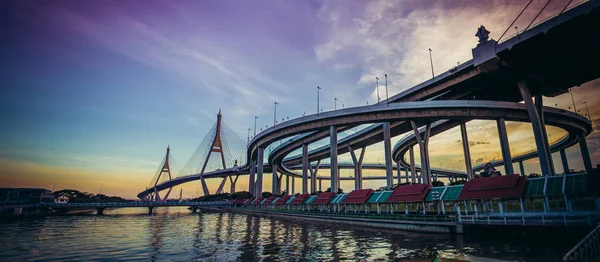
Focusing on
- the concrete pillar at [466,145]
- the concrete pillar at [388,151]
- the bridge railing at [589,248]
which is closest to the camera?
the bridge railing at [589,248]

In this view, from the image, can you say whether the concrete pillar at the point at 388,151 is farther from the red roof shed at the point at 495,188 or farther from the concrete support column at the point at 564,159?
the concrete support column at the point at 564,159

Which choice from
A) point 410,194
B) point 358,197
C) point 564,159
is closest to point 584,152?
point 564,159

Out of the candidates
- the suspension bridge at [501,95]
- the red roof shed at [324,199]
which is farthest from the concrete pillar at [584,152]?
the red roof shed at [324,199]

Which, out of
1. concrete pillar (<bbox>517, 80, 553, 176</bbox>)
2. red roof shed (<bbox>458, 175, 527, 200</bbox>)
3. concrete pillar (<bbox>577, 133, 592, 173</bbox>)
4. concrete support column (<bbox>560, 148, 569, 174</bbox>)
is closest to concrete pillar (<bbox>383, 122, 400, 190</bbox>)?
concrete pillar (<bbox>517, 80, 553, 176</bbox>)

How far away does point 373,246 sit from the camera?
2227 cm

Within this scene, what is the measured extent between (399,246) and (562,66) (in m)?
47.4

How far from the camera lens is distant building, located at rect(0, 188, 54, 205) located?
73.2 metres

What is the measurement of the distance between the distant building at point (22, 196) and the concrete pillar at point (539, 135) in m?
119

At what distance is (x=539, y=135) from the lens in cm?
4797

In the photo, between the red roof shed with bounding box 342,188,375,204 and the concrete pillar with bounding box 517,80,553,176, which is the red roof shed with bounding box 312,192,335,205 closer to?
the red roof shed with bounding box 342,188,375,204

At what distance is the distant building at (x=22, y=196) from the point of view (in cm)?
7319

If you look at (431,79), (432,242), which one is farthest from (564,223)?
(431,79)

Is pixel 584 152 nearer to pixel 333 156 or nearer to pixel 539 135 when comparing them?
pixel 539 135

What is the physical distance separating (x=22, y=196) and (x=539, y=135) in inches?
4771
